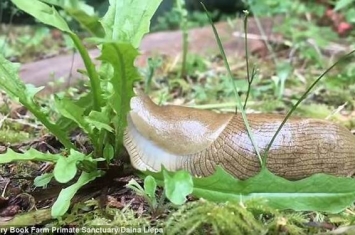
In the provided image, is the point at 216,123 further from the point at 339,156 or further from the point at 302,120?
the point at 339,156

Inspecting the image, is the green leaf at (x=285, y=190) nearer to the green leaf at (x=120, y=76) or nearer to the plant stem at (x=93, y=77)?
the green leaf at (x=120, y=76)

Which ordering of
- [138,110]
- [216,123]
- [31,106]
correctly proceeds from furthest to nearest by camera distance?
1. [138,110]
2. [216,123]
3. [31,106]

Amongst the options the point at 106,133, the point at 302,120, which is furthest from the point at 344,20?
the point at 106,133

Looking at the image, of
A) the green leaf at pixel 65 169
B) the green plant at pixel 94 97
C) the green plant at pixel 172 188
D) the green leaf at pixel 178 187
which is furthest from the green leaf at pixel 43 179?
the green leaf at pixel 178 187

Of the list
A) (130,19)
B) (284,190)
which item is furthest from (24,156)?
(284,190)

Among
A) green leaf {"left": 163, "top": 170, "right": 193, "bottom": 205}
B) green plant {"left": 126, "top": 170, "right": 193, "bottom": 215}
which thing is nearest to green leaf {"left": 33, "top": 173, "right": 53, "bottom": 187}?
green plant {"left": 126, "top": 170, "right": 193, "bottom": 215}

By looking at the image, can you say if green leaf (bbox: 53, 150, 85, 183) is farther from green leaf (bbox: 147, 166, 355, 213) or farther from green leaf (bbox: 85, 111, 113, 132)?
green leaf (bbox: 147, 166, 355, 213)

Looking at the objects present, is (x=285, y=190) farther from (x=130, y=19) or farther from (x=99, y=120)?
(x=130, y=19)

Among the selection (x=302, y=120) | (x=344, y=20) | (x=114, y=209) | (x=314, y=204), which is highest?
(x=344, y=20)
